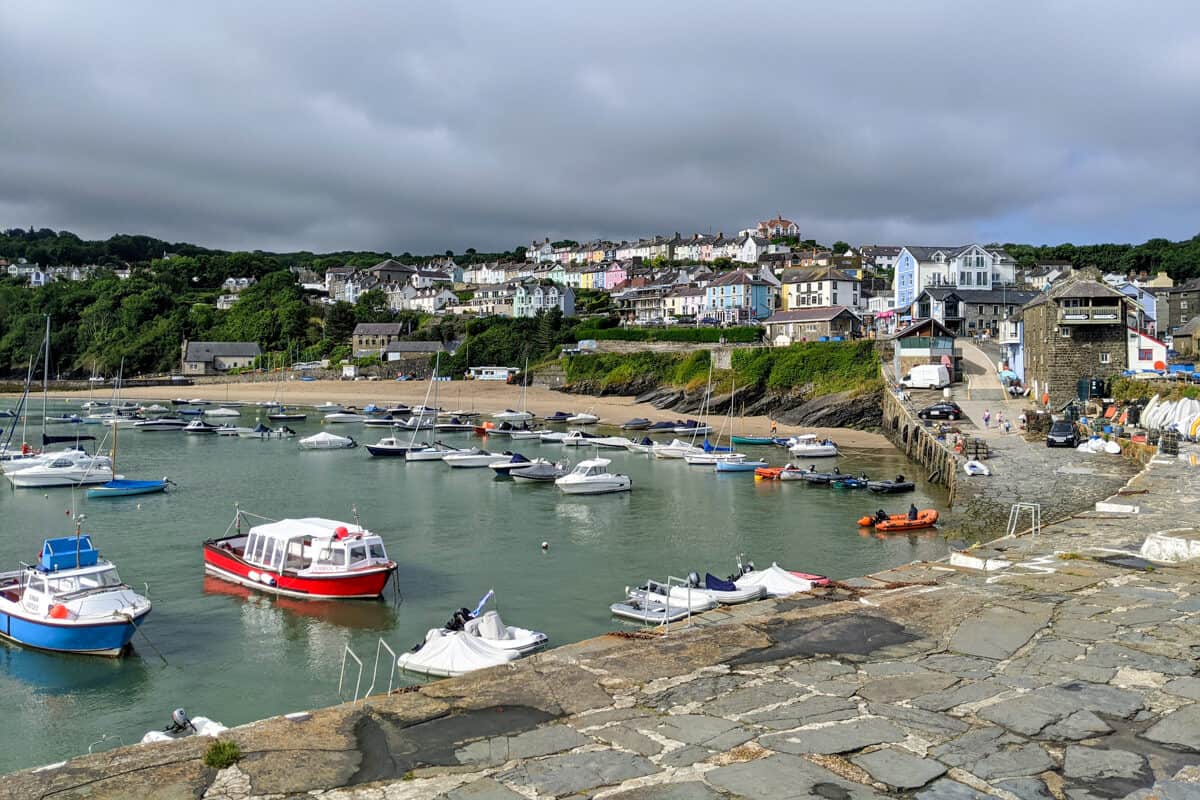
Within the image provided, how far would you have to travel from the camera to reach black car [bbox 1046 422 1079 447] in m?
41.3

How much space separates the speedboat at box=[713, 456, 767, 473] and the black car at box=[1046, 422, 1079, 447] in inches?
582

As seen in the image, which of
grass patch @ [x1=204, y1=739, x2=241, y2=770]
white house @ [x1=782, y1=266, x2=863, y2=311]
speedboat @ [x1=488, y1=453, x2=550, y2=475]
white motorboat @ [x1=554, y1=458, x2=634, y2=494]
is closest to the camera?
grass patch @ [x1=204, y1=739, x2=241, y2=770]

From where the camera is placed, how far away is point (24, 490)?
43125 millimetres

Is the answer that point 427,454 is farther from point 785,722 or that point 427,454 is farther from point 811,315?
point 811,315

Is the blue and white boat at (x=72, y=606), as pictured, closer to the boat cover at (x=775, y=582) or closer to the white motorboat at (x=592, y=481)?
the boat cover at (x=775, y=582)

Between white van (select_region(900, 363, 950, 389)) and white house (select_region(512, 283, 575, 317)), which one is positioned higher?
white house (select_region(512, 283, 575, 317))

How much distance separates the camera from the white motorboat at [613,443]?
59594 millimetres

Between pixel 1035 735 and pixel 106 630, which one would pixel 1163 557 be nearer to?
pixel 1035 735

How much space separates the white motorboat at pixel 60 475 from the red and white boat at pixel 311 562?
73.9ft

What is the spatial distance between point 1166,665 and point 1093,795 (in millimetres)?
4141

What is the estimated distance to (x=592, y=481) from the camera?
136ft

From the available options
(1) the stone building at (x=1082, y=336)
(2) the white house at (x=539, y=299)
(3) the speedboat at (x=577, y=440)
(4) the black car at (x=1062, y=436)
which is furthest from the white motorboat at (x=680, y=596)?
(2) the white house at (x=539, y=299)

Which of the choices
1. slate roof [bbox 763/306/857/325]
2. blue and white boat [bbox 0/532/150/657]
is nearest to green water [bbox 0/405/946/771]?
blue and white boat [bbox 0/532/150/657]

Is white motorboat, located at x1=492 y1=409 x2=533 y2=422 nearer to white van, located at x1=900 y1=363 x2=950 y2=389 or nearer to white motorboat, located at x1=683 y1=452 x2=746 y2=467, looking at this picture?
white motorboat, located at x1=683 y1=452 x2=746 y2=467
